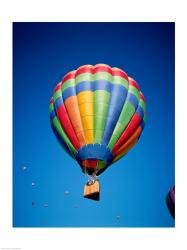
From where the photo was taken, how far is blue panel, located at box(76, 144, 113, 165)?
12117 mm

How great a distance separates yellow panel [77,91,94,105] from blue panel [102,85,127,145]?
1.63 feet

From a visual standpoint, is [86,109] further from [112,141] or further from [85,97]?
[112,141]

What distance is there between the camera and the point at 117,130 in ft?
40.9

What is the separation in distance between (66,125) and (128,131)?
1521 millimetres

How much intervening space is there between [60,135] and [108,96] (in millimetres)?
1593

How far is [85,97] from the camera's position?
494 inches

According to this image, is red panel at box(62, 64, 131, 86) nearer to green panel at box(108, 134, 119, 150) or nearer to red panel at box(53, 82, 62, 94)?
red panel at box(53, 82, 62, 94)

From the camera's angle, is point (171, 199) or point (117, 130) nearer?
point (117, 130)

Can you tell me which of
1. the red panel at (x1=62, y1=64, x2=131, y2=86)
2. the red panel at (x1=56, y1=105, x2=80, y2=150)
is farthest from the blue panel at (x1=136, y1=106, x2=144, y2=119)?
the red panel at (x1=56, y1=105, x2=80, y2=150)

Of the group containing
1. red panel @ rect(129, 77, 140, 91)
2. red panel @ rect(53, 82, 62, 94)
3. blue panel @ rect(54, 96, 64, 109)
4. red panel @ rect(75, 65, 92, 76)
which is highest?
red panel @ rect(75, 65, 92, 76)

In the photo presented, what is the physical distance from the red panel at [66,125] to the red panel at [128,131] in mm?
935
